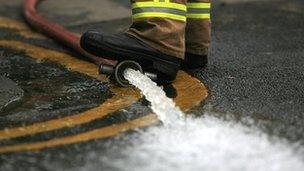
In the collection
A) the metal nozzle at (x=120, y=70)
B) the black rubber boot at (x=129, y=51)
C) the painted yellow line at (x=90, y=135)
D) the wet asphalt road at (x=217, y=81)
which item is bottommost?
the wet asphalt road at (x=217, y=81)

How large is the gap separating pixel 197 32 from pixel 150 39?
473mm

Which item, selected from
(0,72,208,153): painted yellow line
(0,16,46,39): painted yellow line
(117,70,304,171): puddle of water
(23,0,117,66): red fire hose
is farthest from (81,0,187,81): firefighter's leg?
(0,16,46,39): painted yellow line

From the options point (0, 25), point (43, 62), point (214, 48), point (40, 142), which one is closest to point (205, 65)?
point (214, 48)

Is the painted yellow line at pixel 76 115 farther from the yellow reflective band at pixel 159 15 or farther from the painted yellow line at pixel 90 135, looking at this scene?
the yellow reflective band at pixel 159 15

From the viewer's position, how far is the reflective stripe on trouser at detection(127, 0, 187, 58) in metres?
2.84

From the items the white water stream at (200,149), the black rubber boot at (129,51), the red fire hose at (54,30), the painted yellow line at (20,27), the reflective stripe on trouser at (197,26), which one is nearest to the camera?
the white water stream at (200,149)

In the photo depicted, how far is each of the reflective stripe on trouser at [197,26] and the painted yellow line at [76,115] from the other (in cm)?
56

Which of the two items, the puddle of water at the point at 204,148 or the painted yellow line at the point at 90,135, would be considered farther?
the painted yellow line at the point at 90,135

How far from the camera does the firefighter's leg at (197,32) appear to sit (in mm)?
3234

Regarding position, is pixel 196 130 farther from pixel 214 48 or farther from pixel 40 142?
pixel 214 48

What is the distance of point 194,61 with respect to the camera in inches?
129

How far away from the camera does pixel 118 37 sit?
112 inches

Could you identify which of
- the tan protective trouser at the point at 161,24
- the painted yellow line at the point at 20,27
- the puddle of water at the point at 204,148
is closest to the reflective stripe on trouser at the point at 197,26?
the tan protective trouser at the point at 161,24

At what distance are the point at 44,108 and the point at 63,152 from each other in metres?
0.51
